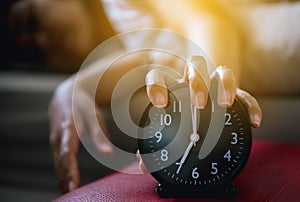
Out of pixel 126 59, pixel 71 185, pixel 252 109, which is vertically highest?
pixel 252 109

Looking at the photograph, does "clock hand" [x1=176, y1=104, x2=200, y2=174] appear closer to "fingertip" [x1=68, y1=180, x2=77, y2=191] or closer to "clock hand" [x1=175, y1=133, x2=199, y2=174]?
"clock hand" [x1=175, y1=133, x2=199, y2=174]

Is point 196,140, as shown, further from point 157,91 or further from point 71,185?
point 71,185

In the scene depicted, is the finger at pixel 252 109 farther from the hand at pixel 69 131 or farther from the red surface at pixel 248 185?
the hand at pixel 69 131

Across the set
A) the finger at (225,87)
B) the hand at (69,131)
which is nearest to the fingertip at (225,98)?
the finger at (225,87)

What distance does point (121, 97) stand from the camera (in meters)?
1.46

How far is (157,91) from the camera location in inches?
28.5

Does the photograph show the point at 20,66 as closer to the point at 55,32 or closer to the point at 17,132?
the point at 55,32

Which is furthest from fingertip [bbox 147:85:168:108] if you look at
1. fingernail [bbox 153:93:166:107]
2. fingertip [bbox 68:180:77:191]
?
fingertip [bbox 68:180:77:191]

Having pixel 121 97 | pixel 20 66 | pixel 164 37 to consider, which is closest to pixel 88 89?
pixel 121 97

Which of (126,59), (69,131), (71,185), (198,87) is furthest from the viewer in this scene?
(126,59)

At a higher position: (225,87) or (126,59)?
(225,87)

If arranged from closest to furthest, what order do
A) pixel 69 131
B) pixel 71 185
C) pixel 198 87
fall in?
pixel 198 87
pixel 71 185
pixel 69 131

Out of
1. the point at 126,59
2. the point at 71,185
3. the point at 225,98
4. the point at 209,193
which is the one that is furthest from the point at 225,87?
the point at 126,59

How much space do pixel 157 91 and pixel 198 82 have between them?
6 centimetres
